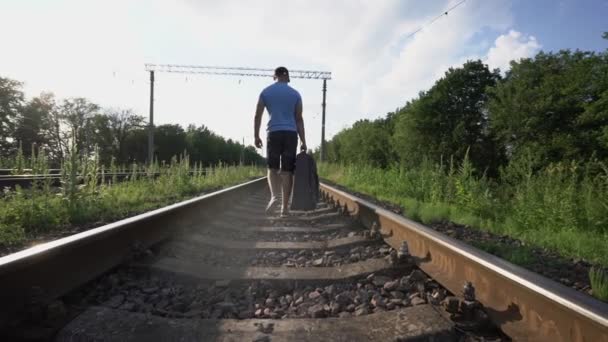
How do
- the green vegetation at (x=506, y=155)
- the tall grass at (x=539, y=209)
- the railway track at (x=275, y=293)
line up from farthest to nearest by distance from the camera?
the green vegetation at (x=506, y=155) → the tall grass at (x=539, y=209) → the railway track at (x=275, y=293)

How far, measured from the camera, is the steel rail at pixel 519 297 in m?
1.23

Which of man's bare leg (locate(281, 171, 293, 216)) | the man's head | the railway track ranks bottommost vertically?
the railway track

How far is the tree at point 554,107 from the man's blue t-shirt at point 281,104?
98.8 ft

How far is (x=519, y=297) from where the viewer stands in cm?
152

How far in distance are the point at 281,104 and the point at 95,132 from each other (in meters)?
83.1

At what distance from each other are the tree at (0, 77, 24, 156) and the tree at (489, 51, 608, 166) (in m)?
58.5

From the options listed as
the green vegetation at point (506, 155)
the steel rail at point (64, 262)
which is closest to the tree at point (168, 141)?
the green vegetation at point (506, 155)

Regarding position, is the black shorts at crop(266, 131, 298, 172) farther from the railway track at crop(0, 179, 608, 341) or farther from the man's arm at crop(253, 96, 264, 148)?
the railway track at crop(0, 179, 608, 341)

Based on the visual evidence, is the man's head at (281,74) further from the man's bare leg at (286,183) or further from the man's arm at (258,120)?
the man's bare leg at (286,183)

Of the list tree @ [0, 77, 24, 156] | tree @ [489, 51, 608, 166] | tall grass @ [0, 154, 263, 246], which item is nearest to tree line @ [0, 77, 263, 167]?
tree @ [0, 77, 24, 156]

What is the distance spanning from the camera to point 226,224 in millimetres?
4688

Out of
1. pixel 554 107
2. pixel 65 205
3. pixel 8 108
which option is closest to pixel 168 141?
Answer: pixel 8 108

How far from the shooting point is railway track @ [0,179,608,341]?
1.51m

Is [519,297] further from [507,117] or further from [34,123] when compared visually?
[34,123]
